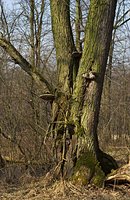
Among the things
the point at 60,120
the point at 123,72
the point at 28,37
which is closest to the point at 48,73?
the point at 28,37

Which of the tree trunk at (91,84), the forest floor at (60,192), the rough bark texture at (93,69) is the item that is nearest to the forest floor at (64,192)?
the forest floor at (60,192)

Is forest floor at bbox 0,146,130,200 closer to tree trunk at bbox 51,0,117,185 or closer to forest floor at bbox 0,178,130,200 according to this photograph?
forest floor at bbox 0,178,130,200

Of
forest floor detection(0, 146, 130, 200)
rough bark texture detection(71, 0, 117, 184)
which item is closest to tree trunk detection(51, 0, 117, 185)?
rough bark texture detection(71, 0, 117, 184)

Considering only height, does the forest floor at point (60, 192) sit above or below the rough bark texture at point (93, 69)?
below

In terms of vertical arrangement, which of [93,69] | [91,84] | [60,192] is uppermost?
[93,69]

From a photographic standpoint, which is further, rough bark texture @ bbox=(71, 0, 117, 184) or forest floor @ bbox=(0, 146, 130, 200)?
rough bark texture @ bbox=(71, 0, 117, 184)

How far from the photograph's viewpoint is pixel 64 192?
6.79 metres

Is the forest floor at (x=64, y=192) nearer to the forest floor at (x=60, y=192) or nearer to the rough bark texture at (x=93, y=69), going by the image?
the forest floor at (x=60, y=192)

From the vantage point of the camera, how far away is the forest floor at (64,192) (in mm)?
6633

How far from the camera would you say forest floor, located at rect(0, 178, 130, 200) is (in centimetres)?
663

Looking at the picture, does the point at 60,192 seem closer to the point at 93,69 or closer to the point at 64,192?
the point at 64,192

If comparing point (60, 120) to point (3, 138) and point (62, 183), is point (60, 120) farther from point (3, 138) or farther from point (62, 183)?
point (3, 138)

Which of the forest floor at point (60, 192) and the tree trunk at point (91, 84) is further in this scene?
the tree trunk at point (91, 84)

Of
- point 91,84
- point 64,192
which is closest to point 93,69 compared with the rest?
point 91,84
